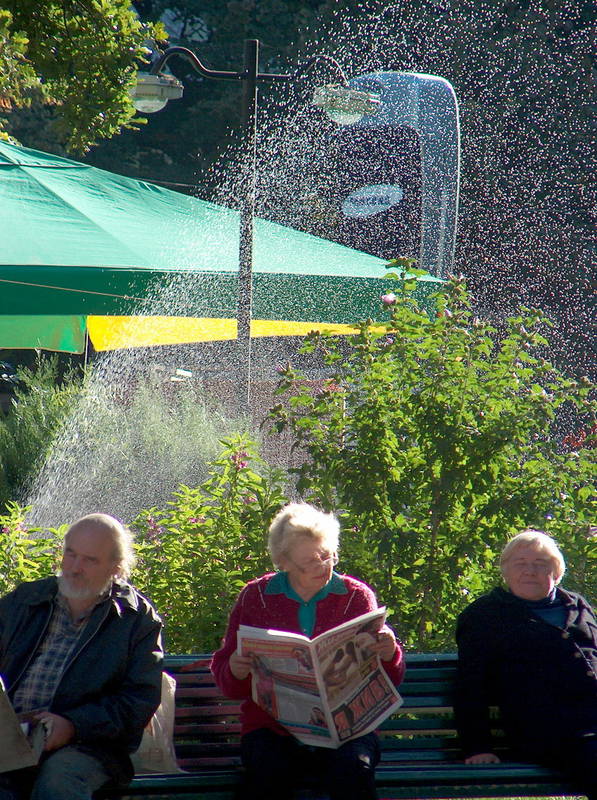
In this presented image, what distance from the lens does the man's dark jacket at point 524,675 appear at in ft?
11.3

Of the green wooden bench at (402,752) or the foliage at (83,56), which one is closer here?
the green wooden bench at (402,752)

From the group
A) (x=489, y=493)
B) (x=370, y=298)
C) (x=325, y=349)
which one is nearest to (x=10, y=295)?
(x=325, y=349)

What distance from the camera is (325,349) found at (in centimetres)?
518

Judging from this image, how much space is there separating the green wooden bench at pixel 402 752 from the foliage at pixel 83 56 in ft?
13.3

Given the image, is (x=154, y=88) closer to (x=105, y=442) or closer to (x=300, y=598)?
(x=105, y=442)

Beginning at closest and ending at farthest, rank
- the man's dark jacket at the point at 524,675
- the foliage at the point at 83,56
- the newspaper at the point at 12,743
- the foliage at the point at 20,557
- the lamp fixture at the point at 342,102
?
the newspaper at the point at 12,743, the man's dark jacket at the point at 524,675, the foliage at the point at 20,557, the foliage at the point at 83,56, the lamp fixture at the point at 342,102

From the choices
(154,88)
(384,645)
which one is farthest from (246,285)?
(384,645)

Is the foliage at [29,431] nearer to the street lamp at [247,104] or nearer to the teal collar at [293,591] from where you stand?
the street lamp at [247,104]

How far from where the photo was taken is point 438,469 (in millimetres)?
4637

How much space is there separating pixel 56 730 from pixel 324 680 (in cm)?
81

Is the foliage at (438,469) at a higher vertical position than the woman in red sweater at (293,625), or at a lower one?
higher

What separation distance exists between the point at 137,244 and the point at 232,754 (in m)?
3.67

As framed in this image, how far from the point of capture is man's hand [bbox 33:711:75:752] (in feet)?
10.2

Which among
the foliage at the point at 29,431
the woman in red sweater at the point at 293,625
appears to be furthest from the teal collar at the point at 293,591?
the foliage at the point at 29,431
